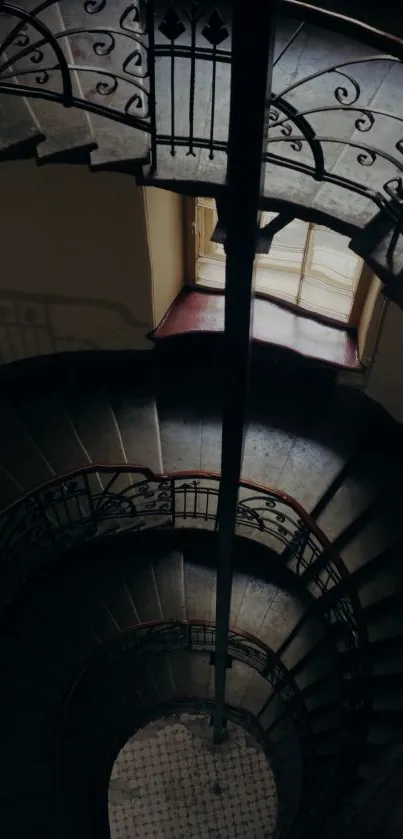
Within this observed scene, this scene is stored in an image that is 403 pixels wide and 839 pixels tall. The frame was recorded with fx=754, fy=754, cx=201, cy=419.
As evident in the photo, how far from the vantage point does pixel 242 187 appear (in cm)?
293

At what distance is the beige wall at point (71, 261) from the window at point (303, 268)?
84 cm

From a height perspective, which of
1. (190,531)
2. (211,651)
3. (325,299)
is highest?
(325,299)

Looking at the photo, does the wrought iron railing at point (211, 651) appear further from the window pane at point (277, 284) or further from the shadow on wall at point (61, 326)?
the window pane at point (277, 284)

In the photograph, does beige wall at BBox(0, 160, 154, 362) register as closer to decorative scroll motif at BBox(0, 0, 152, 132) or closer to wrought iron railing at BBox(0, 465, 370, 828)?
decorative scroll motif at BBox(0, 0, 152, 132)

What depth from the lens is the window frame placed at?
7410mm

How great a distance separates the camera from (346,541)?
285 inches

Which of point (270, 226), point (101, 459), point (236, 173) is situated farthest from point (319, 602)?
point (236, 173)

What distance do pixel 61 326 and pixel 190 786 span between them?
5.73 metres

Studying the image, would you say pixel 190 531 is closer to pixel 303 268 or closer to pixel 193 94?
pixel 303 268

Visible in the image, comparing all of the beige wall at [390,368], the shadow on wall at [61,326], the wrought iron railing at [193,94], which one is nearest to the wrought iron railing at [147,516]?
the beige wall at [390,368]

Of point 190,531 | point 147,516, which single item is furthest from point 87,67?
point 190,531

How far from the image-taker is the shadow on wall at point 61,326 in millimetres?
8047

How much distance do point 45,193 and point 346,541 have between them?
433 centimetres

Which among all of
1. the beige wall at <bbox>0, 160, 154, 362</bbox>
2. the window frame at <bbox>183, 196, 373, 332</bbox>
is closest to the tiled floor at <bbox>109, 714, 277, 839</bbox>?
the beige wall at <bbox>0, 160, 154, 362</bbox>
